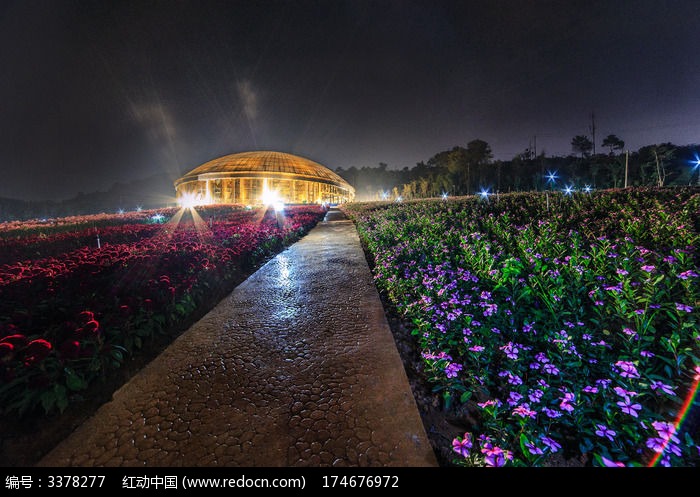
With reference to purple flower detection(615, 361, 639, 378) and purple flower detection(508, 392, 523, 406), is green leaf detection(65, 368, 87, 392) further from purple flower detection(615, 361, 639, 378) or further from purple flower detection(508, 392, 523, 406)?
purple flower detection(615, 361, 639, 378)

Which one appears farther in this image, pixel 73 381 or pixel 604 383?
pixel 73 381

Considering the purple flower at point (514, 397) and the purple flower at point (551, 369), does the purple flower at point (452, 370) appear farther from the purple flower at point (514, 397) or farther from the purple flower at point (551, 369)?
the purple flower at point (551, 369)

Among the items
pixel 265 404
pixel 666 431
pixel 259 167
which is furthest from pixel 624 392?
pixel 259 167

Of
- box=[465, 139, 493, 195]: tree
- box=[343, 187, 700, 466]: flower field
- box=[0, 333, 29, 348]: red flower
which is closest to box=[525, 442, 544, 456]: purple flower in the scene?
box=[343, 187, 700, 466]: flower field

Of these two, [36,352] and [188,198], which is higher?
[188,198]

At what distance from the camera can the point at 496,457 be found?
5.29ft

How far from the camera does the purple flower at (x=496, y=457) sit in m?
1.58

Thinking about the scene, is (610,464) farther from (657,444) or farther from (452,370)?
(452,370)

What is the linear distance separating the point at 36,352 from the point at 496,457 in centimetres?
319
